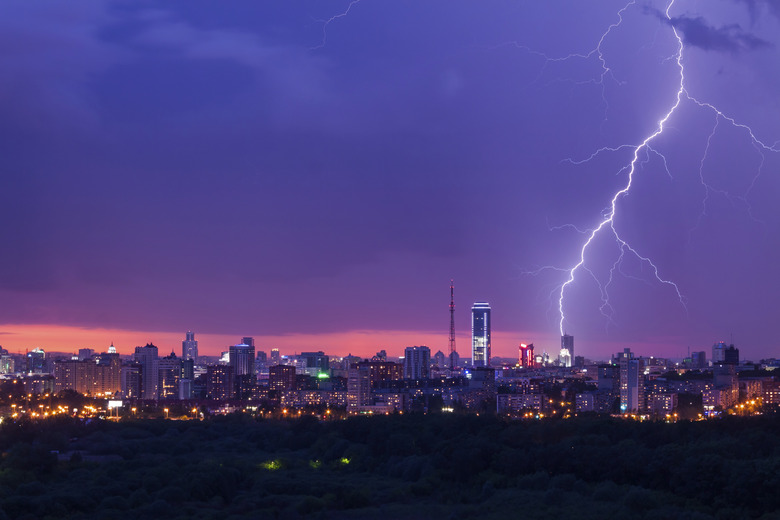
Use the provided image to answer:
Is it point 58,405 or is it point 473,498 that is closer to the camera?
point 473,498

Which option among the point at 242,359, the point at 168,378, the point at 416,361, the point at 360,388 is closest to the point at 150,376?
the point at 168,378

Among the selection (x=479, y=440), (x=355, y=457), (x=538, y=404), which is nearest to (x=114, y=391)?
(x=538, y=404)

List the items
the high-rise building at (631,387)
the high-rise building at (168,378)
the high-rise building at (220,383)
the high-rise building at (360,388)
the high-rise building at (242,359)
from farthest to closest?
the high-rise building at (242,359), the high-rise building at (168,378), the high-rise building at (220,383), the high-rise building at (360,388), the high-rise building at (631,387)

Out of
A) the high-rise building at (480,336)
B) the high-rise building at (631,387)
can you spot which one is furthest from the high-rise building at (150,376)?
the high-rise building at (480,336)

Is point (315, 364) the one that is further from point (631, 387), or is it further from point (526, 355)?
point (631, 387)

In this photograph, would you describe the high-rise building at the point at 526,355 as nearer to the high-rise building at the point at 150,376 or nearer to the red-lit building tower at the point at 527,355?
the red-lit building tower at the point at 527,355

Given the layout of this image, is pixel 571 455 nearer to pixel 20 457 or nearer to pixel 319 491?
pixel 319 491

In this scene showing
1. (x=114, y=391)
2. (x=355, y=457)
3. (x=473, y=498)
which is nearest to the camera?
(x=473, y=498)
